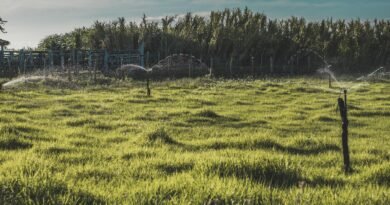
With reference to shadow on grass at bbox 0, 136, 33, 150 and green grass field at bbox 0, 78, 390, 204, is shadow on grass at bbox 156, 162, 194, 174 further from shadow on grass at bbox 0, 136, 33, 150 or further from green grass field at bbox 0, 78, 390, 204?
shadow on grass at bbox 0, 136, 33, 150

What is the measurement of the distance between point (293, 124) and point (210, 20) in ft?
158

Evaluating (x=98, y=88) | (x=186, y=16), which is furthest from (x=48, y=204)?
(x=186, y=16)

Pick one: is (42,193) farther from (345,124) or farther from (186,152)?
(186,152)

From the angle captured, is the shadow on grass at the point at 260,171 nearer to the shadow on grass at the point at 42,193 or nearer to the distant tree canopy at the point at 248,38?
the shadow on grass at the point at 42,193

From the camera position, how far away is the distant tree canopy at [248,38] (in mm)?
59656

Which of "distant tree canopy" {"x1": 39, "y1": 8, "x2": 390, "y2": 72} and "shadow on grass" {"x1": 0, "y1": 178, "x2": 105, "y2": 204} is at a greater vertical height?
"distant tree canopy" {"x1": 39, "y1": 8, "x2": 390, "y2": 72}

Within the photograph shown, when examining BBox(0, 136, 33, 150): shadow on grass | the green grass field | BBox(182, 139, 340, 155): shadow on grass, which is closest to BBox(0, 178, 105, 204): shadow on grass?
the green grass field

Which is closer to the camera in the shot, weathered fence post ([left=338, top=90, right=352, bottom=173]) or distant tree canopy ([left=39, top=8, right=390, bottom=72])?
weathered fence post ([left=338, top=90, right=352, bottom=173])

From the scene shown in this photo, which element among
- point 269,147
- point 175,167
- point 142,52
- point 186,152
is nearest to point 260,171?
point 175,167

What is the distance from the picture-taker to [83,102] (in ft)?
79.9

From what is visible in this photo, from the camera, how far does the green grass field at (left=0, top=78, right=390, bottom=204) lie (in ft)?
22.5

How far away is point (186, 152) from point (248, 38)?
5179 cm

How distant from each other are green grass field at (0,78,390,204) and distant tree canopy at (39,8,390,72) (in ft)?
106

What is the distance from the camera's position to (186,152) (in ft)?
38.6
